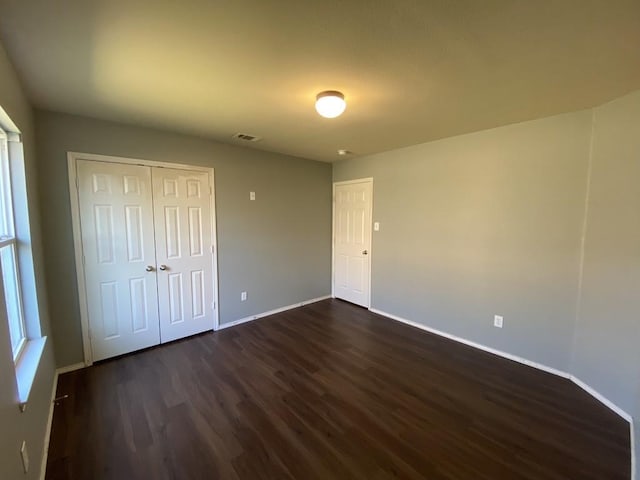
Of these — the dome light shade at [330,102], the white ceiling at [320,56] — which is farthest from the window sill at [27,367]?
the dome light shade at [330,102]

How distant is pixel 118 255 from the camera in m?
2.86

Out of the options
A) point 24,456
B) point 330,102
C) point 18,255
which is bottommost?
point 24,456

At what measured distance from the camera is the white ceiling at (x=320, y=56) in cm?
127

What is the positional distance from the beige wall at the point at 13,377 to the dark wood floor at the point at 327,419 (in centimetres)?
24

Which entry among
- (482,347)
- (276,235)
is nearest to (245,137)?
(276,235)

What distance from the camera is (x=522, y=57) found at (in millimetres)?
1628

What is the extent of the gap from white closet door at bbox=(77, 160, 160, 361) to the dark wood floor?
284 millimetres

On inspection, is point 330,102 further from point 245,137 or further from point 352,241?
point 352,241

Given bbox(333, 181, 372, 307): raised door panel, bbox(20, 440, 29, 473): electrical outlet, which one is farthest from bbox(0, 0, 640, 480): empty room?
bbox(333, 181, 372, 307): raised door panel

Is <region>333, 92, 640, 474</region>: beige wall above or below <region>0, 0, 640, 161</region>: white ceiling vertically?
below

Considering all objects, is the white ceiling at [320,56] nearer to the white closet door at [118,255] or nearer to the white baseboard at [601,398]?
the white closet door at [118,255]

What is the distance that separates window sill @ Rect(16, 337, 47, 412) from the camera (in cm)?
142

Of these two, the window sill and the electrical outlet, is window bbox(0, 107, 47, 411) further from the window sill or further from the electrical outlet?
the electrical outlet

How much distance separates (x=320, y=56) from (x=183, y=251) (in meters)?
2.65
